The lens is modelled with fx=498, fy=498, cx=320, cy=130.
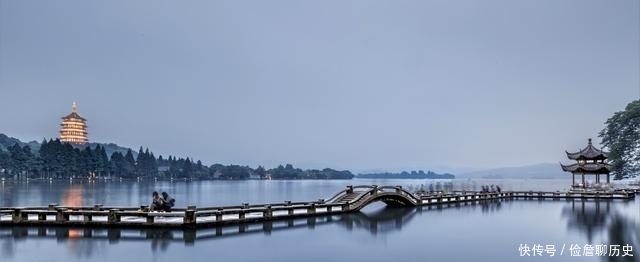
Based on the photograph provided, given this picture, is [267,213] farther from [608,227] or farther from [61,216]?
[608,227]

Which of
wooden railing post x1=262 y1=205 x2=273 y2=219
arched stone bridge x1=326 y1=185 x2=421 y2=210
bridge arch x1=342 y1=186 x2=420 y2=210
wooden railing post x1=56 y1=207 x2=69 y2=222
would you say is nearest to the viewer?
wooden railing post x1=56 y1=207 x2=69 y2=222

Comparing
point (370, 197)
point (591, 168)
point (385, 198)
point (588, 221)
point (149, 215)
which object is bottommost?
point (588, 221)

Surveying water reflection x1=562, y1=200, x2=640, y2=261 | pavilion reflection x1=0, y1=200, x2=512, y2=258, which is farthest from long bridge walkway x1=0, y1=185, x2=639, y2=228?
water reflection x1=562, y1=200, x2=640, y2=261

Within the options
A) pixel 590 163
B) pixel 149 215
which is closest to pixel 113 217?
pixel 149 215

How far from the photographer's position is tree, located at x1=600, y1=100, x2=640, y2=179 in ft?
224

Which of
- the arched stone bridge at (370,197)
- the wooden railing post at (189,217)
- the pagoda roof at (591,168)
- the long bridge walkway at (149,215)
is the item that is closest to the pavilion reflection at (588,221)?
the arched stone bridge at (370,197)

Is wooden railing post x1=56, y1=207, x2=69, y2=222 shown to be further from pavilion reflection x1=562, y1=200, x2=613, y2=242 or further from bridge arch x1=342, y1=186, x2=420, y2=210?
pavilion reflection x1=562, y1=200, x2=613, y2=242

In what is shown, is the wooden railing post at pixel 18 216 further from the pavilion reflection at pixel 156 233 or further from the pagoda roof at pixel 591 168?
the pagoda roof at pixel 591 168

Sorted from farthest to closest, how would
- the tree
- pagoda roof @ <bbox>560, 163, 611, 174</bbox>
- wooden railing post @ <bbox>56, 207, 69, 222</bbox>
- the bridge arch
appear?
the tree
pagoda roof @ <bbox>560, 163, 611, 174</bbox>
the bridge arch
wooden railing post @ <bbox>56, 207, 69, 222</bbox>

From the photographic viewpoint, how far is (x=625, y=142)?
6888 cm

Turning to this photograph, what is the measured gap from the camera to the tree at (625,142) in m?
68.2

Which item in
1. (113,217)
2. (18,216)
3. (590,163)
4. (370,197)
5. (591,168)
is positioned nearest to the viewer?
(113,217)

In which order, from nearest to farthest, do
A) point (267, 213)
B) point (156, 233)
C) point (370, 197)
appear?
point (156, 233) < point (267, 213) < point (370, 197)

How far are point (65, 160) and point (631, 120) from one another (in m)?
121
